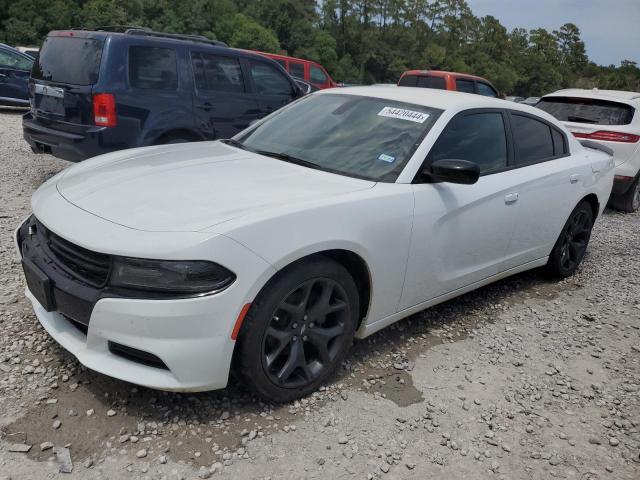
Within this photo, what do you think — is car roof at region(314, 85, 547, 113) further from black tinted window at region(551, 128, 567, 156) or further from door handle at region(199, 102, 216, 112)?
door handle at region(199, 102, 216, 112)

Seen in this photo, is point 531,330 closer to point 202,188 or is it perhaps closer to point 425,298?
point 425,298

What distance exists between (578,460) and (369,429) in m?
0.99

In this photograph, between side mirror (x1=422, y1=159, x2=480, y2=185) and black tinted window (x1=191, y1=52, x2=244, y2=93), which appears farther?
black tinted window (x1=191, y1=52, x2=244, y2=93)

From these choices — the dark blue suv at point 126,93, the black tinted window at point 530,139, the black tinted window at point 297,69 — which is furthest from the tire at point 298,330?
the black tinted window at point 297,69

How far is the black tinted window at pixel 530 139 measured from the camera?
4027mm

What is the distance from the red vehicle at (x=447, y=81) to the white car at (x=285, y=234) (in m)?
9.18

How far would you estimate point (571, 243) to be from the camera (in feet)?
15.8

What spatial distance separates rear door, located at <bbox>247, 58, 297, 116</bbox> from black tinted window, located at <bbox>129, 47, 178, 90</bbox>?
121cm

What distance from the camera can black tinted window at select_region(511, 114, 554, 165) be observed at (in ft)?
13.2

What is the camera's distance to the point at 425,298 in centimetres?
336

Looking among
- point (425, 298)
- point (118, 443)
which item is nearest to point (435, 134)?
point (425, 298)

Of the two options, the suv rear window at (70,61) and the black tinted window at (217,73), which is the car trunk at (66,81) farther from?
the black tinted window at (217,73)

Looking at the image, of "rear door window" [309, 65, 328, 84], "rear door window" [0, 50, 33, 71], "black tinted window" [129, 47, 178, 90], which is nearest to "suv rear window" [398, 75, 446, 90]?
"rear door window" [309, 65, 328, 84]

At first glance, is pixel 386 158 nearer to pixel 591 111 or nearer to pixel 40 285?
pixel 40 285
